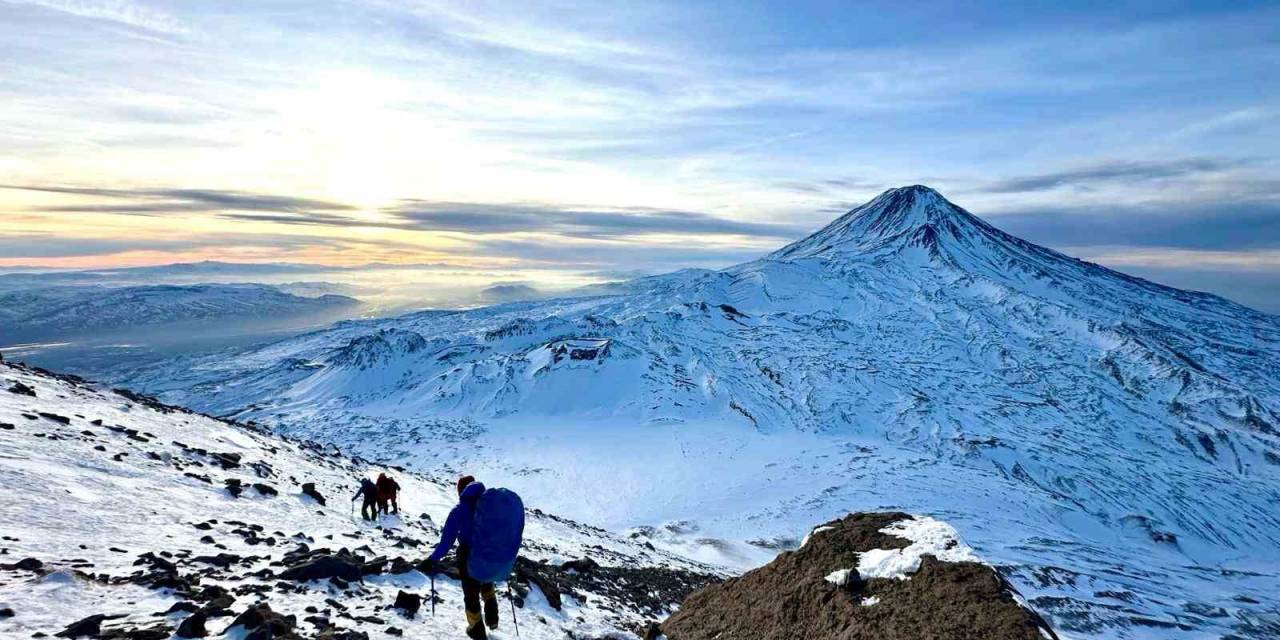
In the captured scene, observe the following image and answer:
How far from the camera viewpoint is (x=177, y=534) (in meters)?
13.2

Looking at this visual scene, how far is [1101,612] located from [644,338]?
119m

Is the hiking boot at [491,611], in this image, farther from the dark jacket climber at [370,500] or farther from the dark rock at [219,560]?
the dark jacket climber at [370,500]

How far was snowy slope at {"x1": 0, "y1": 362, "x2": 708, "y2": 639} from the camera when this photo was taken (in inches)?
363

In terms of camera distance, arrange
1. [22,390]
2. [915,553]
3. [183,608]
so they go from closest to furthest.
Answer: [183,608] → [915,553] → [22,390]

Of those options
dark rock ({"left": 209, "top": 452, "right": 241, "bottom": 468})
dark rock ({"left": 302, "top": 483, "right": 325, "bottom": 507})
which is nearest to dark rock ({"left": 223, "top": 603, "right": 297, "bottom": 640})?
dark rock ({"left": 302, "top": 483, "right": 325, "bottom": 507})

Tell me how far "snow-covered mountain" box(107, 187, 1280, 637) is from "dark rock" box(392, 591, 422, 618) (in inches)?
2117

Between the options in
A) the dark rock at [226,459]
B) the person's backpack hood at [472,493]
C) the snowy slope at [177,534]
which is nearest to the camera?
the person's backpack hood at [472,493]

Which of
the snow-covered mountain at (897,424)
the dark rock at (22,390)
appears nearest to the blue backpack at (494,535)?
the dark rock at (22,390)

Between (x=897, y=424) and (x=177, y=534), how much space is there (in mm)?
127263

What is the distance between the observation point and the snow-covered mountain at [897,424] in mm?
77688

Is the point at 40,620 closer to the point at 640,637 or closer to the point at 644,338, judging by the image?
the point at 640,637

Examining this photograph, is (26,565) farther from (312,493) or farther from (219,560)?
(312,493)

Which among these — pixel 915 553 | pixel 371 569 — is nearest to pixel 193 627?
pixel 371 569

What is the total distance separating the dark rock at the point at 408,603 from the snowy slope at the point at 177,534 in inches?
7.4
